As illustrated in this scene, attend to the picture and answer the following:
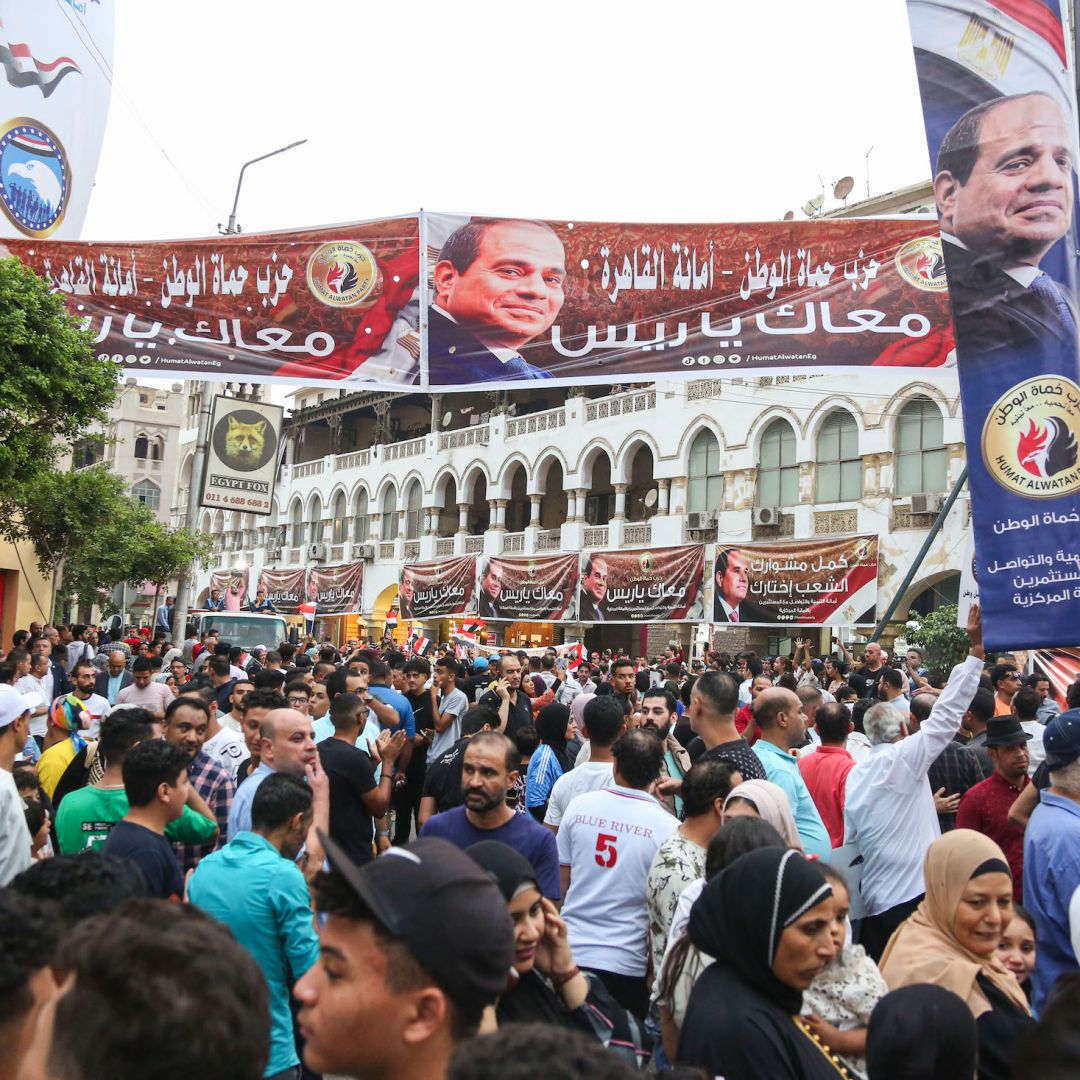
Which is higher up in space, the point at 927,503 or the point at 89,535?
the point at 927,503

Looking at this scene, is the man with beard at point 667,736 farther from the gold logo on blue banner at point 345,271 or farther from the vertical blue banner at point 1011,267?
the gold logo on blue banner at point 345,271

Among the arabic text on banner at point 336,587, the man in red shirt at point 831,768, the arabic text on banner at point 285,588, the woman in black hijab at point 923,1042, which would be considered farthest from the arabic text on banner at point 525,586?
the woman in black hijab at point 923,1042

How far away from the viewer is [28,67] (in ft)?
33.9

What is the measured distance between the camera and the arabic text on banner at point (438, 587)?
31703 millimetres

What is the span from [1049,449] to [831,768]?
74.8 inches

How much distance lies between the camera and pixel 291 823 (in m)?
3.45

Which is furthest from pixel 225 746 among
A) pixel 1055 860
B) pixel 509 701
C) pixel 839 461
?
pixel 839 461

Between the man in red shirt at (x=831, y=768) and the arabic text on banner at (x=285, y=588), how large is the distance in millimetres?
34674

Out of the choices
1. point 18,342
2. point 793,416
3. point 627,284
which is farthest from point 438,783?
point 793,416

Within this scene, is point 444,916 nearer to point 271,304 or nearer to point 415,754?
point 415,754

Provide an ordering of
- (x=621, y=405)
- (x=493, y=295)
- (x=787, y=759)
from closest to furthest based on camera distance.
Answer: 1. (x=787, y=759)
2. (x=493, y=295)
3. (x=621, y=405)

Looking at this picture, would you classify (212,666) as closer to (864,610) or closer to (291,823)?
(291,823)

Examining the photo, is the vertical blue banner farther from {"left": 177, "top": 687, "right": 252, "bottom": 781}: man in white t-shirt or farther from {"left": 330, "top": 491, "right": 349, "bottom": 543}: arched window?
{"left": 330, "top": 491, "right": 349, "bottom": 543}: arched window

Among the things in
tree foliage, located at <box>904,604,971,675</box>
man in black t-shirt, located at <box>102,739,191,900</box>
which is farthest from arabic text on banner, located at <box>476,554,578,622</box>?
man in black t-shirt, located at <box>102,739,191,900</box>
